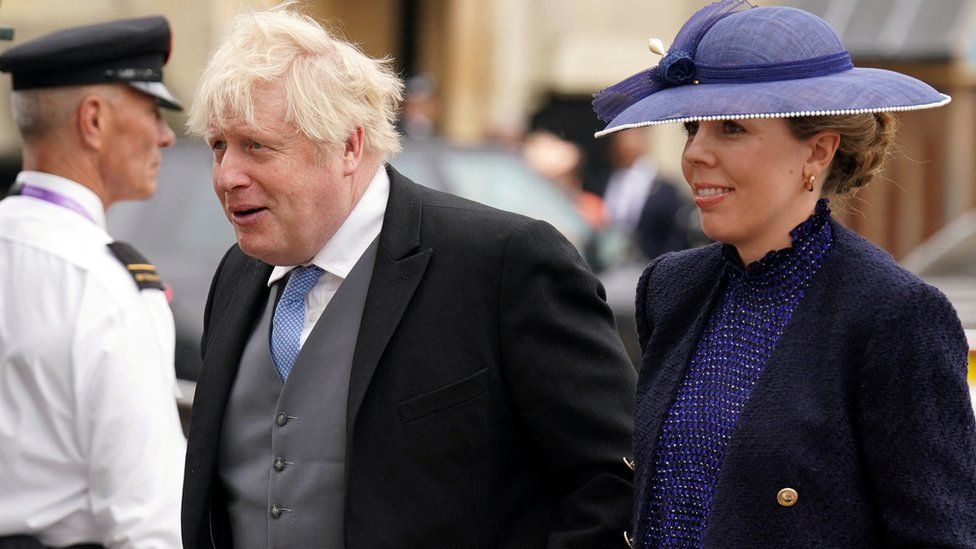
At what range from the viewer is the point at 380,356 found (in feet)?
10.0

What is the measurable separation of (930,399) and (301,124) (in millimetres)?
1331

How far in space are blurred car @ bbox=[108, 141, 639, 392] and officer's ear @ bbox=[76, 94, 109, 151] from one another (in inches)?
109

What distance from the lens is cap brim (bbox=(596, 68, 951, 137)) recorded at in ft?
8.45

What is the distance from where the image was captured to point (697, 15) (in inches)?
112

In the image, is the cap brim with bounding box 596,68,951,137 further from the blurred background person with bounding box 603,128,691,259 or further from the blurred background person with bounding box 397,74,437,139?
the blurred background person with bounding box 397,74,437,139

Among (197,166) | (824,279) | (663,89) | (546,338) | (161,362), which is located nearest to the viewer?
(824,279)

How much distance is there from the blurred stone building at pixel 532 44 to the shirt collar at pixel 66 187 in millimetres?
11255

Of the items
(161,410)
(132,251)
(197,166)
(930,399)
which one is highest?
(930,399)

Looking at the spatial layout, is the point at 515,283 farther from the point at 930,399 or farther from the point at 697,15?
the point at 930,399

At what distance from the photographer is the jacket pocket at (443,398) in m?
3.04

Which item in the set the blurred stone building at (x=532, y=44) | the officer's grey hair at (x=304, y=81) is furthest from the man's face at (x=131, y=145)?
the blurred stone building at (x=532, y=44)

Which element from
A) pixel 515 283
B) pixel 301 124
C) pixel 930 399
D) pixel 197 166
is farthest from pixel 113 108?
pixel 197 166

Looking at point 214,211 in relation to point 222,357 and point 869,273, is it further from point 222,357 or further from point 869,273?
point 869,273

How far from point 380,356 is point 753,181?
834mm
